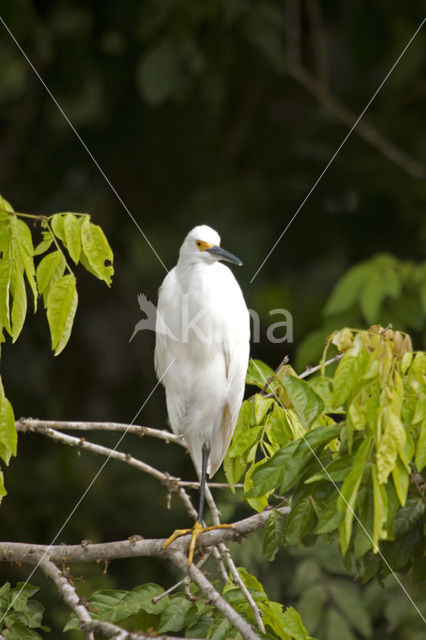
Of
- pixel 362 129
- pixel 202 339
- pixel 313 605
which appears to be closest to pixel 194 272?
pixel 202 339

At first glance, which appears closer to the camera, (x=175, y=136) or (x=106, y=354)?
(x=175, y=136)

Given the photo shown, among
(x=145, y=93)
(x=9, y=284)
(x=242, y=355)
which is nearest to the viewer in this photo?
(x=9, y=284)

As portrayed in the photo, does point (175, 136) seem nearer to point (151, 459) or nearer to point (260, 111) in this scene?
point (260, 111)

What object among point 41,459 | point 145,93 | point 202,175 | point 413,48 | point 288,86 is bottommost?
point 41,459

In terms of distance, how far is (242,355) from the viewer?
2189 millimetres

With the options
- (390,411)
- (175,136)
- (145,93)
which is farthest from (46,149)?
(390,411)

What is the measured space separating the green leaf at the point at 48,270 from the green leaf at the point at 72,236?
0.02 metres

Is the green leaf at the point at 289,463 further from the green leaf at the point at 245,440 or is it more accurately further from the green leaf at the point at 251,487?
the green leaf at the point at 245,440

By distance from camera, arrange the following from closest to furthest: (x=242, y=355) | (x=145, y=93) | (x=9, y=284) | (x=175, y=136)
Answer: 1. (x=9, y=284)
2. (x=242, y=355)
3. (x=145, y=93)
4. (x=175, y=136)

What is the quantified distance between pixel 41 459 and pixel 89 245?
126 inches

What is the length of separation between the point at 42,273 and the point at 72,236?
0.08 meters

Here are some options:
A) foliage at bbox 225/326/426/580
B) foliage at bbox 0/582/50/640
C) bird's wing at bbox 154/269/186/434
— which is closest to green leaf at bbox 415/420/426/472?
foliage at bbox 225/326/426/580

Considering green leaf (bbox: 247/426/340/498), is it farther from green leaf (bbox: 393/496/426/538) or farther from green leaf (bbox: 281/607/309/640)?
green leaf (bbox: 281/607/309/640)

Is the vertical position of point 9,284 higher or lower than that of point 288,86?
lower
